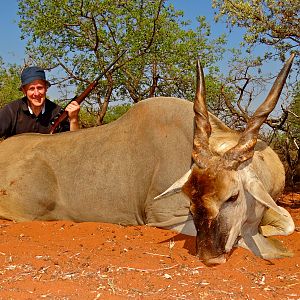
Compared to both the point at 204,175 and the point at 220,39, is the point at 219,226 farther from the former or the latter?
the point at 220,39

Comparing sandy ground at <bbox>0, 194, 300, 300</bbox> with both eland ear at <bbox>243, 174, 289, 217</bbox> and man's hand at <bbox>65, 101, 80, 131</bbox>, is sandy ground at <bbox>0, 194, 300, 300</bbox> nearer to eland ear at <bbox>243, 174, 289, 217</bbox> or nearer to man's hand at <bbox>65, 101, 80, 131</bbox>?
eland ear at <bbox>243, 174, 289, 217</bbox>

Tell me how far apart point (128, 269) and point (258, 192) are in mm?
1040

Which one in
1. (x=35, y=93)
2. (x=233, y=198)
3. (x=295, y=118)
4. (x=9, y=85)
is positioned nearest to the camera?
(x=233, y=198)

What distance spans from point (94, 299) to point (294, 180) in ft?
18.8

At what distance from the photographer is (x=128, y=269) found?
3.12m

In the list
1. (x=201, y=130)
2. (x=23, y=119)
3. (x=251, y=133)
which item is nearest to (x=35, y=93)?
(x=23, y=119)

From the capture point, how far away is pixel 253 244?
3.79 m

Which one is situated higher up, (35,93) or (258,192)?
(35,93)

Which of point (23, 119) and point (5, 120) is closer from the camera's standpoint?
→ point (5, 120)

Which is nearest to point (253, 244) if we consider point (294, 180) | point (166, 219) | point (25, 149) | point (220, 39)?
point (166, 219)

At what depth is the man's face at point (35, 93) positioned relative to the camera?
19.7ft

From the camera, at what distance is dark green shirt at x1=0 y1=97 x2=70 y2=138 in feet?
19.3

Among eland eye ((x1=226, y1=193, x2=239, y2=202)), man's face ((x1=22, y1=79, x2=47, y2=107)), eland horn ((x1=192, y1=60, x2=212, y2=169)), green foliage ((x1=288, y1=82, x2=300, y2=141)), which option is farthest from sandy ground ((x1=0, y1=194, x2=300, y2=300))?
green foliage ((x1=288, y1=82, x2=300, y2=141))

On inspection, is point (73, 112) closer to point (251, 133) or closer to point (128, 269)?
point (251, 133)
